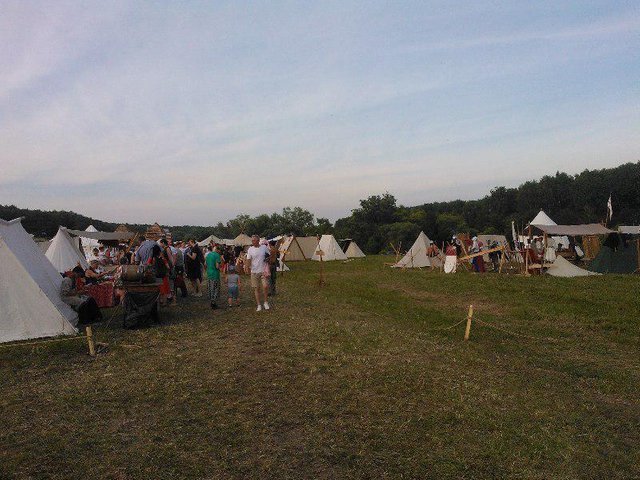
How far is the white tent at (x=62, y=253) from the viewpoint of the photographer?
1812 cm

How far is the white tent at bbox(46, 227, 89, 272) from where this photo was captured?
18125mm

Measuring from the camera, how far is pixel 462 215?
69.0 meters

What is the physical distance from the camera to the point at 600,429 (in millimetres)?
4480

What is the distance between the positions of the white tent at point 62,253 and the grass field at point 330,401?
10.3 metres

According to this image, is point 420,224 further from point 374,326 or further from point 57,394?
point 57,394

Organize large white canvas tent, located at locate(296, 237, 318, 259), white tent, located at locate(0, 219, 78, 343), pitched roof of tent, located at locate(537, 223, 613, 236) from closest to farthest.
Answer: white tent, located at locate(0, 219, 78, 343) < pitched roof of tent, located at locate(537, 223, 613, 236) < large white canvas tent, located at locate(296, 237, 318, 259)

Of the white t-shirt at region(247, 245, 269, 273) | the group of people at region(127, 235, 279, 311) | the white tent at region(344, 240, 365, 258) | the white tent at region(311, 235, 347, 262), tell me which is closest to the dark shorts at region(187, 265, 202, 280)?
the group of people at region(127, 235, 279, 311)

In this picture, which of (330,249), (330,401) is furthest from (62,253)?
(330,249)

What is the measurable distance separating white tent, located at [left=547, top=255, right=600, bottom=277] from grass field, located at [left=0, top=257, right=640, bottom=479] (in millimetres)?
8886

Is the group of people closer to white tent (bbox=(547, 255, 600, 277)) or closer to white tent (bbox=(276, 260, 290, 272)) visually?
white tent (bbox=(276, 260, 290, 272))

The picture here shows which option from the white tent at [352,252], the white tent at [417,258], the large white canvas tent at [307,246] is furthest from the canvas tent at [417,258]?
the white tent at [352,252]

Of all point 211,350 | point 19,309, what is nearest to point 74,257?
point 19,309

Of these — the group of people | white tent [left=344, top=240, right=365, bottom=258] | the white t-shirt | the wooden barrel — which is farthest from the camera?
white tent [left=344, top=240, right=365, bottom=258]

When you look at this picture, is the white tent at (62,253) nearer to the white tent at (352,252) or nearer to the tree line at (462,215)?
the white tent at (352,252)
